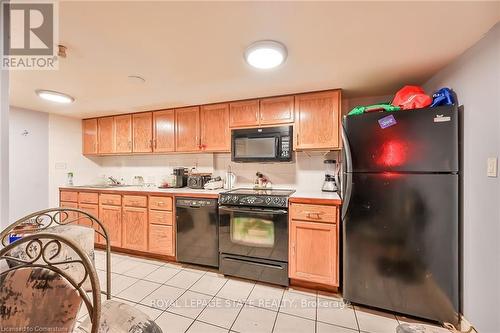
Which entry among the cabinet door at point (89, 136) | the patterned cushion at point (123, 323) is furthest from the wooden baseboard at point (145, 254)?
the patterned cushion at point (123, 323)

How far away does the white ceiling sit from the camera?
1158 mm

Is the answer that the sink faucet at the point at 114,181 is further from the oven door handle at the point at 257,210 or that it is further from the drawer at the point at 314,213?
the drawer at the point at 314,213

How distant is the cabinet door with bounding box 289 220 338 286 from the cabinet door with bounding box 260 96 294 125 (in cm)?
113

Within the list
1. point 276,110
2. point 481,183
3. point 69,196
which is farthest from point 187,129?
point 481,183

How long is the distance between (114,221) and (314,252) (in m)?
2.61

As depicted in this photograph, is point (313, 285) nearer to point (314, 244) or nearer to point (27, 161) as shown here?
point (314, 244)

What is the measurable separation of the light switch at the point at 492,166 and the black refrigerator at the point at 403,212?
0.75 ft

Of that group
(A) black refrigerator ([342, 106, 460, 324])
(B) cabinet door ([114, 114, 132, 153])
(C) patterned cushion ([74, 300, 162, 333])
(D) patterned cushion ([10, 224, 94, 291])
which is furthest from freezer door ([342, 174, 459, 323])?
(B) cabinet door ([114, 114, 132, 153])

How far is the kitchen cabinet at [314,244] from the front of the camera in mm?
2025

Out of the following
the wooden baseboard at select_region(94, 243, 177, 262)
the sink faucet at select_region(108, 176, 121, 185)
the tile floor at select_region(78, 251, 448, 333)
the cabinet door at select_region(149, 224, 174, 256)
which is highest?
the sink faucet at select_region(108, 176, 121, 185)

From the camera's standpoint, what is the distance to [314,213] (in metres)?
2.09

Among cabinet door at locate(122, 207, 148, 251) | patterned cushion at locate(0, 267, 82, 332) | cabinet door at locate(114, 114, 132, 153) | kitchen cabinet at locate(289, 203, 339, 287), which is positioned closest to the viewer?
patterned cushion at locate(0, 267, 82, 332)

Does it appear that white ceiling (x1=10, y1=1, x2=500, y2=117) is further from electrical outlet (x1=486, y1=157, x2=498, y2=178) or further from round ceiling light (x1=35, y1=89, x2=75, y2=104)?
electrical outlet (x1=486, y1=157, x2=498, y2=178)

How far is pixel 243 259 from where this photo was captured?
233 cm
